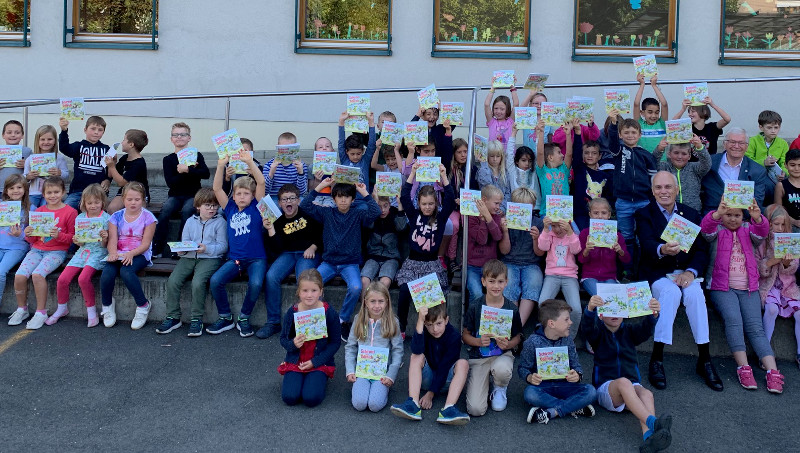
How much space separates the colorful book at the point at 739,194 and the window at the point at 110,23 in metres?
8.46

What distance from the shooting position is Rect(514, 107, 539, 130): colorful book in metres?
7.56

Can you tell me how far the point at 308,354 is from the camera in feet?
19.7

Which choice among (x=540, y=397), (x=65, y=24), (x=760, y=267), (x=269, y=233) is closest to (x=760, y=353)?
(x=760, y=267)

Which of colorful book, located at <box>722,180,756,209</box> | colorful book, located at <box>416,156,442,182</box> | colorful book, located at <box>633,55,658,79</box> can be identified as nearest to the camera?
colorful book, located at <box>722,180,756,209</box>

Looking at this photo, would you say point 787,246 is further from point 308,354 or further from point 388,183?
point 308,354

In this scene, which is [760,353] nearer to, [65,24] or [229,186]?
[229,186]

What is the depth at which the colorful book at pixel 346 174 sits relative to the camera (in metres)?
7.16

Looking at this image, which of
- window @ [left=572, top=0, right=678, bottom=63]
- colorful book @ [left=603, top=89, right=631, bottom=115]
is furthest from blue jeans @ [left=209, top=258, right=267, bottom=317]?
window @ [left=572, top=0, right=678, bottom=63]

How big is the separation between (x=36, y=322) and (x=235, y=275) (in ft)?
6.10

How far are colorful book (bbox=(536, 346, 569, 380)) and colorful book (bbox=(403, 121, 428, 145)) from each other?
277 cm

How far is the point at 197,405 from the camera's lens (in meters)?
5.61

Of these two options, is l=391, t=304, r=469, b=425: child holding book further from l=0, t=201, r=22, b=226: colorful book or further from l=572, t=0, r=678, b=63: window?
l=572, t=0, r=678, b=63: window

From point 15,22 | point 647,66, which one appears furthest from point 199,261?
point 15,22

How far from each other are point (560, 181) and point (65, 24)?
793 centimetres
